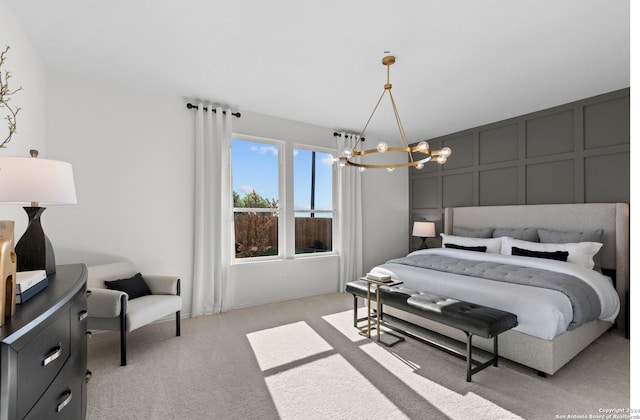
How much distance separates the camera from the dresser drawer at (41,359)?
1.14 m

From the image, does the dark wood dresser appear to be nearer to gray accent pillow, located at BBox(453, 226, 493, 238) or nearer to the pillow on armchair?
the pillow on armchair

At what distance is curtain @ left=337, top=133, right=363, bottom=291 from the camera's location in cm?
538

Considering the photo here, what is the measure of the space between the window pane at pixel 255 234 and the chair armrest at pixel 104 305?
1879mm

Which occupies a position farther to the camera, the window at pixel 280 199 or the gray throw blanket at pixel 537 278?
the window at pixel 280 199

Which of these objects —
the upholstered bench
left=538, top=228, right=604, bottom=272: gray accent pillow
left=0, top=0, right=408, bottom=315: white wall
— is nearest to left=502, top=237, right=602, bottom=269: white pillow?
left=538, top=228, right=604, bottom=272: gray accent pillow

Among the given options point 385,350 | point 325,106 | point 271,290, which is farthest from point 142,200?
point 385,350

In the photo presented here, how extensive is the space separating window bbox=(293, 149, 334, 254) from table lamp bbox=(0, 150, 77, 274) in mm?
3405

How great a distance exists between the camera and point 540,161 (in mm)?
4559

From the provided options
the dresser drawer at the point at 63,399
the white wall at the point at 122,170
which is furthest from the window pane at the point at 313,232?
the dresser drawer at the point at 63,399

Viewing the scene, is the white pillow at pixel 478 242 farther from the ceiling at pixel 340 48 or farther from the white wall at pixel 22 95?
the white wall at pixel 22 95

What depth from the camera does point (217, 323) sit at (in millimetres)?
3822

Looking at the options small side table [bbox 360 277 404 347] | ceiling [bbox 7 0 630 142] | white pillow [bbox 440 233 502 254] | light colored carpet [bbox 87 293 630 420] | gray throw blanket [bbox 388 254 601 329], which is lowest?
light colored carpet [bbox 87 293 630 420]

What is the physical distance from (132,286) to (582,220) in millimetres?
5396

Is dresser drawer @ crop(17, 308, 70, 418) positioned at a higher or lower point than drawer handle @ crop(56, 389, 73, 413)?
higher
